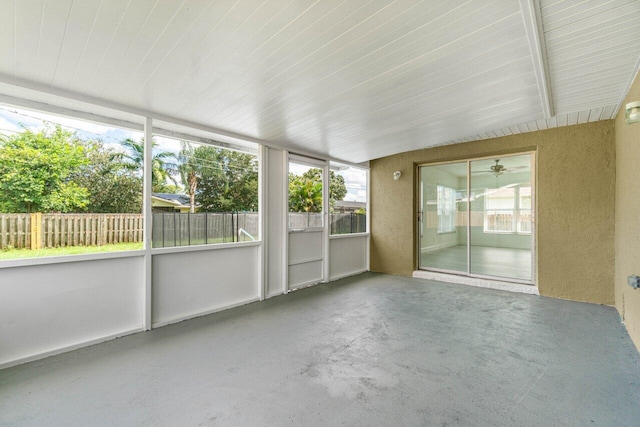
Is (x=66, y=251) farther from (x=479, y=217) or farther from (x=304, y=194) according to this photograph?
(x=479, y=217)

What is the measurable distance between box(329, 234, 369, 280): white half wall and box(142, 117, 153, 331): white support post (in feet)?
10.6

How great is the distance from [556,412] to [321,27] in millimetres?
2861

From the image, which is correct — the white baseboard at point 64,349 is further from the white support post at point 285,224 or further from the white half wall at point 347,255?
the white half wall at point 347,255

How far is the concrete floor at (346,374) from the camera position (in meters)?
1.83

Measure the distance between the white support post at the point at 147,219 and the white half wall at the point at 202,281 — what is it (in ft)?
0.31

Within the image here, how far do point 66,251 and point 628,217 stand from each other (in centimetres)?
567

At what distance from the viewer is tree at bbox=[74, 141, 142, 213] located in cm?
294

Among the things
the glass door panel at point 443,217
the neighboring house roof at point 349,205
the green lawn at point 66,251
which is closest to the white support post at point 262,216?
the green lawn at point 66,251

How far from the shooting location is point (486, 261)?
533cm

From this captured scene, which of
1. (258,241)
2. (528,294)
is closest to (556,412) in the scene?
(528,294)

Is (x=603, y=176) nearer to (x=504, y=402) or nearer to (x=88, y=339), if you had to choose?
(x=504, y=402)

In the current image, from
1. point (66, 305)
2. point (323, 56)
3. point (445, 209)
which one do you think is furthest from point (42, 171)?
point (445, 209)

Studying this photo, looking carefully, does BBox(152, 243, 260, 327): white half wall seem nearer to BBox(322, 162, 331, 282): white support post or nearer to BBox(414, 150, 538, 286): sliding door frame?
BBox(322, 162, 331, 282): white support post

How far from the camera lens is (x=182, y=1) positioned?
1585 mm
